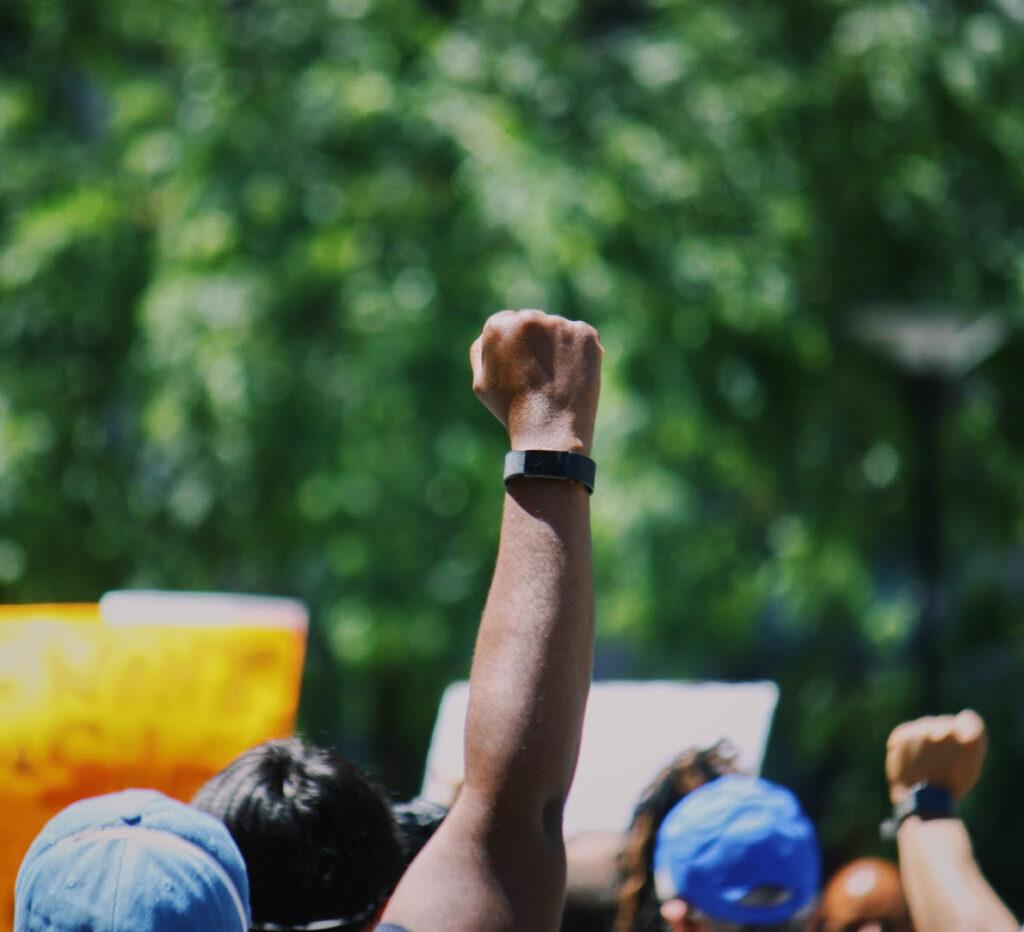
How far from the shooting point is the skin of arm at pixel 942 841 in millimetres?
2006

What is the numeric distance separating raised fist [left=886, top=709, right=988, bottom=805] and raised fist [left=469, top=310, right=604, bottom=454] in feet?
2.67

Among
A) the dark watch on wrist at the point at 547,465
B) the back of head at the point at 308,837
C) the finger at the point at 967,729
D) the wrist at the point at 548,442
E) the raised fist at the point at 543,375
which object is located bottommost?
the back of head at the point at 308,837

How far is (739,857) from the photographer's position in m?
2.33

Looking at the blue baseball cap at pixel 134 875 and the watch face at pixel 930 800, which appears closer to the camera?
the blue baseball cap at pixel 134 875

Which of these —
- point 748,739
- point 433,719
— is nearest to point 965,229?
point 433,719

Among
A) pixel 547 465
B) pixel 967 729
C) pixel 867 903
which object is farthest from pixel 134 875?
pixel 867 903

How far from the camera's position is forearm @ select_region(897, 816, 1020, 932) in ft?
6.55

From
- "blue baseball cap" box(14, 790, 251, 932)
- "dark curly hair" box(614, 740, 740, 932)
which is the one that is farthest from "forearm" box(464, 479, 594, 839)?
"dark curly hair" box(614, 740, 740, 932)

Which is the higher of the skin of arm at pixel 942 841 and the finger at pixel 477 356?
the finger at pixel 477 356

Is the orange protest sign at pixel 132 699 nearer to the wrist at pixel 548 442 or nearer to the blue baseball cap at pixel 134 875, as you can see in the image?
the blue baseball cap at pixel 134 875

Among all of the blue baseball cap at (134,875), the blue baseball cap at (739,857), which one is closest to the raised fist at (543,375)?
the blue baseball cap at (134,875)

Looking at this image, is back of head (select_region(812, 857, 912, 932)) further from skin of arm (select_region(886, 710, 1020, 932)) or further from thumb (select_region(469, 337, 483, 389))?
thumb (select_region(469, 337, 483, 389))

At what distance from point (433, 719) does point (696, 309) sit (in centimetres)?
226

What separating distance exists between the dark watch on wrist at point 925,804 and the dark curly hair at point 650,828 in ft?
1.70
